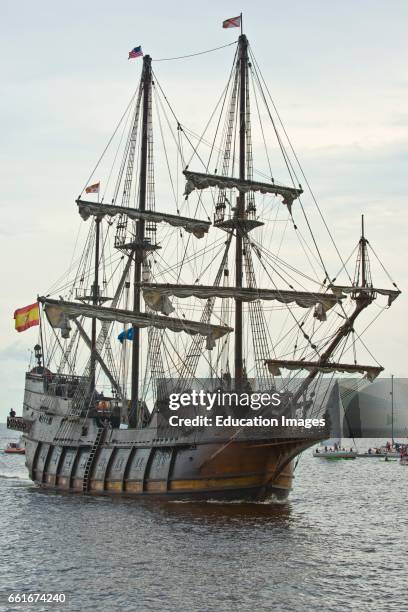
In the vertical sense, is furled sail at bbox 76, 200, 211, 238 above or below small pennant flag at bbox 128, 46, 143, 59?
below

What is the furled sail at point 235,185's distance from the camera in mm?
61688

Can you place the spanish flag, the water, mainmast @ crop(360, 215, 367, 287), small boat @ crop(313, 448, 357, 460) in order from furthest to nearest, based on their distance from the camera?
small boat @ crop(313, 448, 357, 460)
the spanish flag
mainmast @ crop(360, 215, 367, 287)
the water

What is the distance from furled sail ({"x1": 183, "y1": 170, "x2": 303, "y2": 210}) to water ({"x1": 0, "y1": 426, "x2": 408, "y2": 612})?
19.1m

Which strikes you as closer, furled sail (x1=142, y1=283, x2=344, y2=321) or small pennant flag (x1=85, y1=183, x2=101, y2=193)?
furled sail (x1=142, y1=283, x2=344, y2=321)

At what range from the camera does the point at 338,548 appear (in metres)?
44.5

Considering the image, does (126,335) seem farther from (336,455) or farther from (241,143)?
(336,455)

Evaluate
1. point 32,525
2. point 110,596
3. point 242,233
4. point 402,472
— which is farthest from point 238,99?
point 402,472

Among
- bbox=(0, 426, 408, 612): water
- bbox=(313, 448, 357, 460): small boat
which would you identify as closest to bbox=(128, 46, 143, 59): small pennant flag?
bbox=(0, 426, 408, 612): water

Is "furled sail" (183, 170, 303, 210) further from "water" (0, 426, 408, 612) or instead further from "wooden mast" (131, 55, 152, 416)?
"water" (0, 426, 408, 612)

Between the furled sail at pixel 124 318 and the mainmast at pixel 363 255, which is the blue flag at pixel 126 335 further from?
the mainmast at pixel 363 255

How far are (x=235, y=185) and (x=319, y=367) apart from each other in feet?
42.9

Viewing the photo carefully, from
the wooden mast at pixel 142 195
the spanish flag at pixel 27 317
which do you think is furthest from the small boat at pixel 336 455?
the wooden mast at pixel 142 195

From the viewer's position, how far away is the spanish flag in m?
73.9

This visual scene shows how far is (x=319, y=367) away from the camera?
55.7 m
